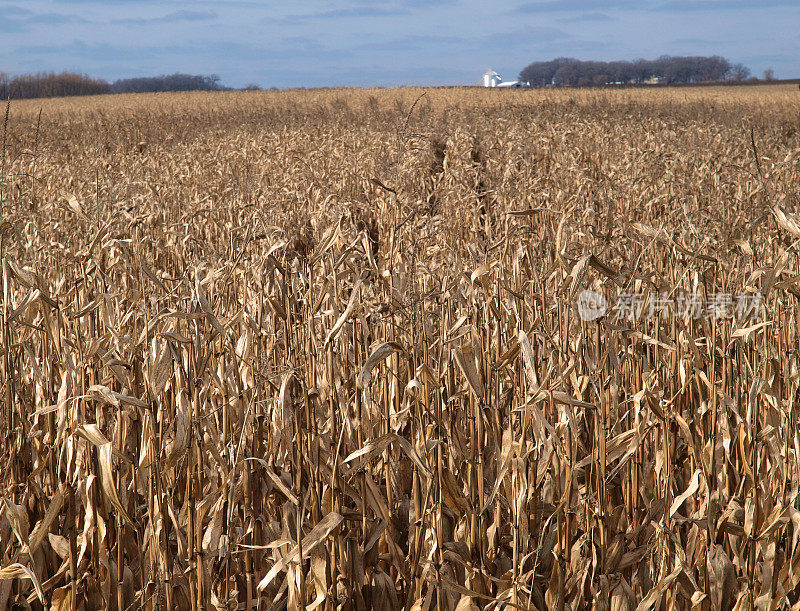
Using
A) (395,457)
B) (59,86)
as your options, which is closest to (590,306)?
(395,457)

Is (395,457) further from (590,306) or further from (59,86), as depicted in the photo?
(59,86)

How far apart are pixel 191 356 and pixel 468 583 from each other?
91 cm

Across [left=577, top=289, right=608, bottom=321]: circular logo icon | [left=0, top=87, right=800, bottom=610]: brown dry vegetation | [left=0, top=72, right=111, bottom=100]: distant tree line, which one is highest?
[left=0, top=72, right=111, bottom=100]: distant tree line

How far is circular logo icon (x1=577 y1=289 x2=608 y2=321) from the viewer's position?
7.51ft

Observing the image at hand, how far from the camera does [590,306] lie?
242 centimetres

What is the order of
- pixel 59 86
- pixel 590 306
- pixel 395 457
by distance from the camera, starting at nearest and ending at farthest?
pixel 395 457 → pixel 590 306 → pixel 59 86

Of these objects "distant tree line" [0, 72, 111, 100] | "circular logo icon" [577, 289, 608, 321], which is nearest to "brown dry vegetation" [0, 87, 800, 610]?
"circular logo icon" [577, 289, 608, 321]

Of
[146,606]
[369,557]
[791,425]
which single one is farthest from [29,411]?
[791,425]

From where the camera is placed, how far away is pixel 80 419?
1.76m

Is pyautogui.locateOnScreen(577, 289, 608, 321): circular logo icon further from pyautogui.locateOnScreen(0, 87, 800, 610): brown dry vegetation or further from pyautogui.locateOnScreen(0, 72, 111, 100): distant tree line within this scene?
pyautogui.locateOnScreen(0, 72, 111, 100): distant tree line

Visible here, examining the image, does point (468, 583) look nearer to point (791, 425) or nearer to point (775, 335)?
point (791, 425)

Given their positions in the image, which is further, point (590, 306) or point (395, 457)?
point (590, 306)

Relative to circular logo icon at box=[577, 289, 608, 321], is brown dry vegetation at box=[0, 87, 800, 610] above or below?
below

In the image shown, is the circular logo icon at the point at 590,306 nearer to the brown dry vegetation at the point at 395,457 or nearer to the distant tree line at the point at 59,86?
the brown dry vegetation at the point at 395,457
